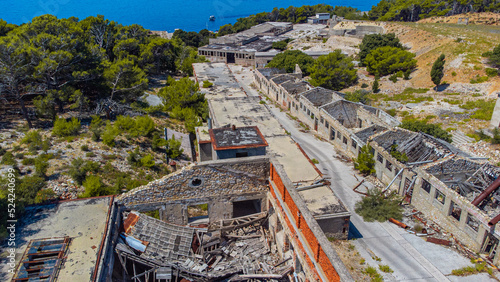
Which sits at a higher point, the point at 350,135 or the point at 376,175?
the point at 350,135

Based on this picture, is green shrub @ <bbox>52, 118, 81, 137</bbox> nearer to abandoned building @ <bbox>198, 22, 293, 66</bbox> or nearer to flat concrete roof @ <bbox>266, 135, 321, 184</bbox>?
flat concrete roof @ <bbox>266, 135, 321, 184</bbox>

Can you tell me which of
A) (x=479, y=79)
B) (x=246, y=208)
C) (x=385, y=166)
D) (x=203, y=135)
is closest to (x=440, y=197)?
(x=385, y=166)

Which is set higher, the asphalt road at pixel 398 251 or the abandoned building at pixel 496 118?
the abandoned building at pixel 496 118

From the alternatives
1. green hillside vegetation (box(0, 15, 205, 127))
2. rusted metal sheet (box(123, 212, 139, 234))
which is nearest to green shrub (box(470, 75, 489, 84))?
green hillside vegetation (box(0, 15, 205, 127))

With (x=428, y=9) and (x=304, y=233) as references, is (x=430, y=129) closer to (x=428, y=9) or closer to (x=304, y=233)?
(x=304, y=233)

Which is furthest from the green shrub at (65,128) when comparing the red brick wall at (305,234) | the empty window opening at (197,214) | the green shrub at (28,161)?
the red brick wall at (305,234)

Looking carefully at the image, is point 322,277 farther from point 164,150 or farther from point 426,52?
point 426,52

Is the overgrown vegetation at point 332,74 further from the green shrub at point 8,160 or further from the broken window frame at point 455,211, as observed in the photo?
the green shrub at point 8,160

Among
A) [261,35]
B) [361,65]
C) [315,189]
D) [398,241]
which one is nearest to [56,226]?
[315,189]
